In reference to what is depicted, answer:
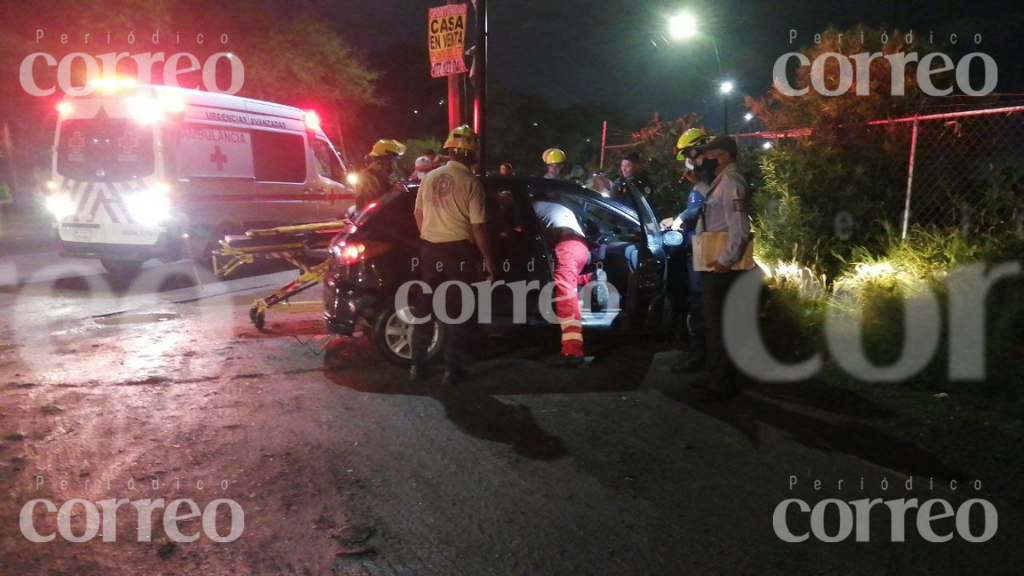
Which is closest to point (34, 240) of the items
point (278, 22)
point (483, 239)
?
point (278, 22)

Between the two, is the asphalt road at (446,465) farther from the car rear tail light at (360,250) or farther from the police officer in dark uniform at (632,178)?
the police officer in dark uniform at (632,178)

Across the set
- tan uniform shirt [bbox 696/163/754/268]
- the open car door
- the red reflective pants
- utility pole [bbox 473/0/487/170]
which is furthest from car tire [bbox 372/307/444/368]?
utility pole [bbox 473/0/487/170]

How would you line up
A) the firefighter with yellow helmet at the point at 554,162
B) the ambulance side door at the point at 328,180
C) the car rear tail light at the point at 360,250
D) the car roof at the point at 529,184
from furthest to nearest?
1. the ambulance side door at the point at 328,180
2. the firefighter with yellow helmet at the point at 554,162
3. the car roof at the point at 529,184
4. the car rear tail light at the point at 360,250

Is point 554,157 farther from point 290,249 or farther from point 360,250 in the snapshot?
point 360,250

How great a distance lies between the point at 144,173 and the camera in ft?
32.7

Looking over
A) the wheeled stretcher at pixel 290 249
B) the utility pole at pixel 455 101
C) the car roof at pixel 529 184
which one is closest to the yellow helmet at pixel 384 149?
the wheeled stretcher at pixel 290 249

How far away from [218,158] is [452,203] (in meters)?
6.59

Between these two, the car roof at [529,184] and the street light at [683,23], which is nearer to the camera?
the car roof at [529,184]

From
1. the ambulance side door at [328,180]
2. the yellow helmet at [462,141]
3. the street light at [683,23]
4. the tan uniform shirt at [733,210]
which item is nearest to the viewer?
the tan uniform shirt at [733,210]

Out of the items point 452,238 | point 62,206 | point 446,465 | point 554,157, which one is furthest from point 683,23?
point 446,465

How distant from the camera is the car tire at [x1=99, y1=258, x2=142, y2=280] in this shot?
10591mm

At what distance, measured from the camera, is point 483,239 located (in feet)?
18.0

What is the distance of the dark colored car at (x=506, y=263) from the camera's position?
5883 mm

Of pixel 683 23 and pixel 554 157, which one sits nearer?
pixel 554 157
